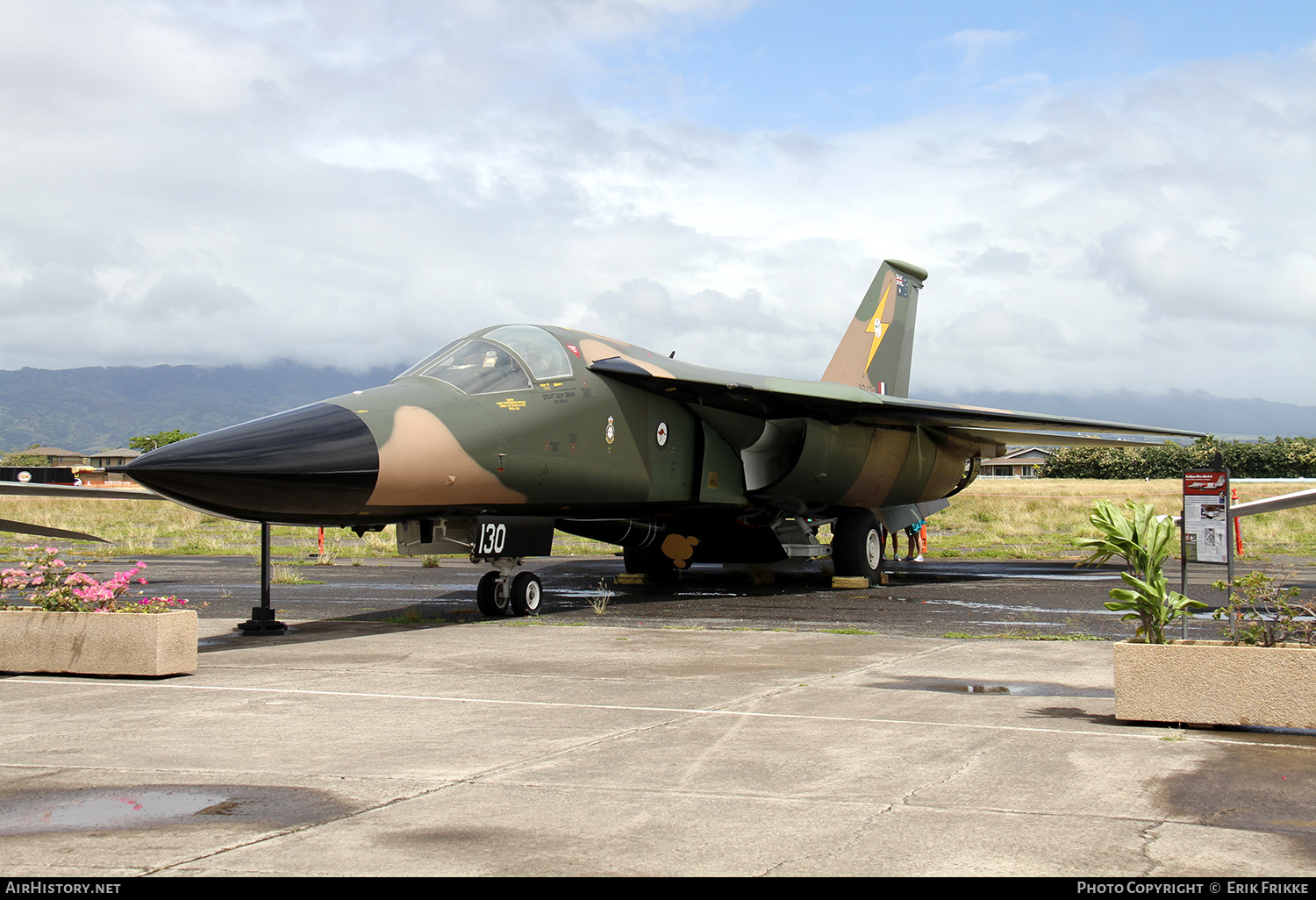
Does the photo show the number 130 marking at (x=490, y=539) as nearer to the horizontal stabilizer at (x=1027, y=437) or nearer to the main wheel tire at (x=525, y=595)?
the main wheel tire at (x=525, y=595)

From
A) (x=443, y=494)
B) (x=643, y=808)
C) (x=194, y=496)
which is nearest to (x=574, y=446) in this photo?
(x=443, y=494)

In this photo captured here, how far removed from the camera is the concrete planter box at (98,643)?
7.90 metres

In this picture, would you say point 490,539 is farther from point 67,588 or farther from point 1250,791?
point 1250,791

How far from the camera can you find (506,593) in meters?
12.5

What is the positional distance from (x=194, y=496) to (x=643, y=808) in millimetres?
5737

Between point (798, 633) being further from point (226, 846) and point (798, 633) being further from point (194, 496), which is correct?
point (226, 846)

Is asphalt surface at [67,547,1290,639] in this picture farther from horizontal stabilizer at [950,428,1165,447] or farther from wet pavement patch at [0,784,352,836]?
wet pavement patch at [0,784,352,836]

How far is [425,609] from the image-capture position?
13.6m

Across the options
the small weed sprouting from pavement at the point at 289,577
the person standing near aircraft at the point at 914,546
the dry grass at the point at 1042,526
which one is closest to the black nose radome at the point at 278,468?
the small weed sprouting from pavement at the point at 289,577

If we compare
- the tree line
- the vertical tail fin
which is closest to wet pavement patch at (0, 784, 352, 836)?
the vertical tail fin

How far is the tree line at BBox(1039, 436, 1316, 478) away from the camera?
253 feet

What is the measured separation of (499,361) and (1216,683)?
801cm

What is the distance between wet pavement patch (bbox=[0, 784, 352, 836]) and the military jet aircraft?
13.0 feet

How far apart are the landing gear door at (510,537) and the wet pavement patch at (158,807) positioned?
6.95m
